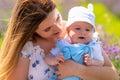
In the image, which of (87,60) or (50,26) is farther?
(87,60)

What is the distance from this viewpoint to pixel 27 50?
165 inches

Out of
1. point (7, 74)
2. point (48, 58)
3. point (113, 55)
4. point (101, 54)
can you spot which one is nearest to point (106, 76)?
point (101, 54)

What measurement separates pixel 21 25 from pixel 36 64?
354mm

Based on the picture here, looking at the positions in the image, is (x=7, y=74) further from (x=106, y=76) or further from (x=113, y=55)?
(x=113, y=55)

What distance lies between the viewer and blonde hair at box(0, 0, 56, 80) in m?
4.02

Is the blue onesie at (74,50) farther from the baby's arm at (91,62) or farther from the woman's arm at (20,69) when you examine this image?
the woman's arm at (20,69)

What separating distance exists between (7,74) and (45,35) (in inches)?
18.0

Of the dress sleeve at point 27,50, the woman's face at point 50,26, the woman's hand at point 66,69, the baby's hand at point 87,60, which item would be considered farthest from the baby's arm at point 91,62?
the dress sleeve at point 27,50

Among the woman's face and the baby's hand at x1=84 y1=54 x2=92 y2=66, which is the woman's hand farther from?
the woman's face

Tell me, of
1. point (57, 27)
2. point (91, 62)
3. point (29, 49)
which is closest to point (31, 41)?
point (29, 49)

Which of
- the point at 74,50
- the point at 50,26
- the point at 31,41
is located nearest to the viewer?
the point at 50,26

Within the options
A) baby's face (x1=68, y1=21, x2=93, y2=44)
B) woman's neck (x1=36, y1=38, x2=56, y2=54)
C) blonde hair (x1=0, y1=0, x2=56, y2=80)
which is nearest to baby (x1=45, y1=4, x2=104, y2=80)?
baby's face (x1=68, y1=21, x2=93, y2=44)

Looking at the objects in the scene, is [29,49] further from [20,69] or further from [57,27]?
[57,27]

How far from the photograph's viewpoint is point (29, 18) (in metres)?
4.04
